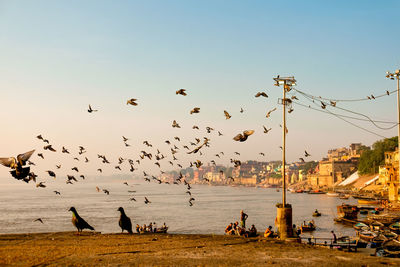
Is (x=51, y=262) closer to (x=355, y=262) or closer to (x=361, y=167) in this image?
(x=355, y=262)

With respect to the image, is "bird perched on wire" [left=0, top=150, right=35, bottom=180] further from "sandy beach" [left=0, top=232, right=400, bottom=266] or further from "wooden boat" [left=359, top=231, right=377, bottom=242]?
"wooden boat" [left=359, top=231, right=377, bottom=242]

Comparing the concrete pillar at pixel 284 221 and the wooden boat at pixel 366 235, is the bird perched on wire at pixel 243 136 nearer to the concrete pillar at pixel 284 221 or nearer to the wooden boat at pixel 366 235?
the concrete pillar at pixel 284 221

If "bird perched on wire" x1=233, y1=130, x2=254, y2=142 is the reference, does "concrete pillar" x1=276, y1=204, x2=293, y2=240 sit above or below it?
below

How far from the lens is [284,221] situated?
21.0 meters

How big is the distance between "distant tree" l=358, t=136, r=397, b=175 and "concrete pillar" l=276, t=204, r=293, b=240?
15531 cm

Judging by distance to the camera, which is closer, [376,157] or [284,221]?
[284,221]

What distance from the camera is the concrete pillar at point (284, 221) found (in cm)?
2083

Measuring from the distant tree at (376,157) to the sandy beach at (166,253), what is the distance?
158457mm

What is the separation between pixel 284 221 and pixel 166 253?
7.81 meters

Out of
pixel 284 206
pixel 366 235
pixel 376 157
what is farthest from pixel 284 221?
pixel 376 157

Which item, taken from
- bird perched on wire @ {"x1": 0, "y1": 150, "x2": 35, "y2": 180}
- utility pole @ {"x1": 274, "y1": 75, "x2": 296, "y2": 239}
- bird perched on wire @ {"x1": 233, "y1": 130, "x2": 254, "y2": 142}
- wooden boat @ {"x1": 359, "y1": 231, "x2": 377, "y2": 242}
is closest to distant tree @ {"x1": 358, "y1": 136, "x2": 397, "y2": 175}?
wooden boat @ {"x1": 359, "y1": 231, "x2": 377, "y2": 242}

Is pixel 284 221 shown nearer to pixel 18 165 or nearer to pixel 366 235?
pixel 18 165

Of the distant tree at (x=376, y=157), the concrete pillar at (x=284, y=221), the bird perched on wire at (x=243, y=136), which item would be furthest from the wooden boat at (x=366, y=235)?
the distant tree at (x=376, y=157)

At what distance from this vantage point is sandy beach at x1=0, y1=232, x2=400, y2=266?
14.7 m
